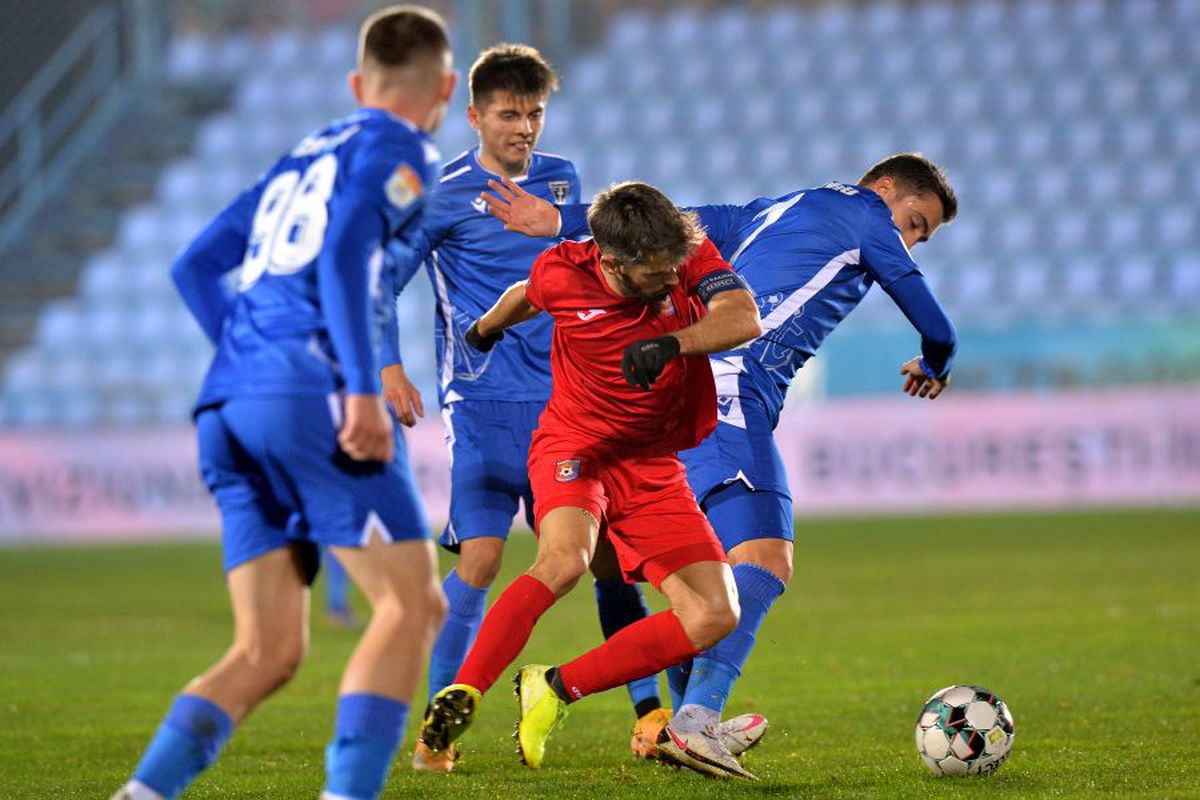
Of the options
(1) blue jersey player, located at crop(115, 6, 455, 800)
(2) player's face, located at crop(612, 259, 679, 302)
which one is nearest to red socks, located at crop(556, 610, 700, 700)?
(2) player's face, located at crop(612, 259, 679, 302)

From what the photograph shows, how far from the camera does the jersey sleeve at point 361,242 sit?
3889mm

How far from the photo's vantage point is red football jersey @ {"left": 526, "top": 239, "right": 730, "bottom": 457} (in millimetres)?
5191

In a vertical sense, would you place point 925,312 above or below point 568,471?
above

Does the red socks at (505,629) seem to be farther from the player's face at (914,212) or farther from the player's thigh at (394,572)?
the player's face at (914,212)

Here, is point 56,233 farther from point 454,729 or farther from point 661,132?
point 454,729

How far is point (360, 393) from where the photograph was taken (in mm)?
3891

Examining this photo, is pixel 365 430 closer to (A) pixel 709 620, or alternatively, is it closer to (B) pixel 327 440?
(B) pixel 327 440

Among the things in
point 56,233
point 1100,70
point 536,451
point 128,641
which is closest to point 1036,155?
point 1100,70

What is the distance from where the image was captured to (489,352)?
634cm

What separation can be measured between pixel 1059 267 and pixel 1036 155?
1.87m

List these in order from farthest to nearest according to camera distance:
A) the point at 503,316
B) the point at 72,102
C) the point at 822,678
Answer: the point at 72,102 < the point at 822,678 < the point at 503,316

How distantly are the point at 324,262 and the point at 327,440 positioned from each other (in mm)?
404

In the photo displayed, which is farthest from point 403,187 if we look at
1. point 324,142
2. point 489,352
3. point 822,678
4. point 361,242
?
point 822,678

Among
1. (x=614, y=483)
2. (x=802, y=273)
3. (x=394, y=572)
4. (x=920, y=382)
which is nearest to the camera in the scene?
(x=394, y=572)
